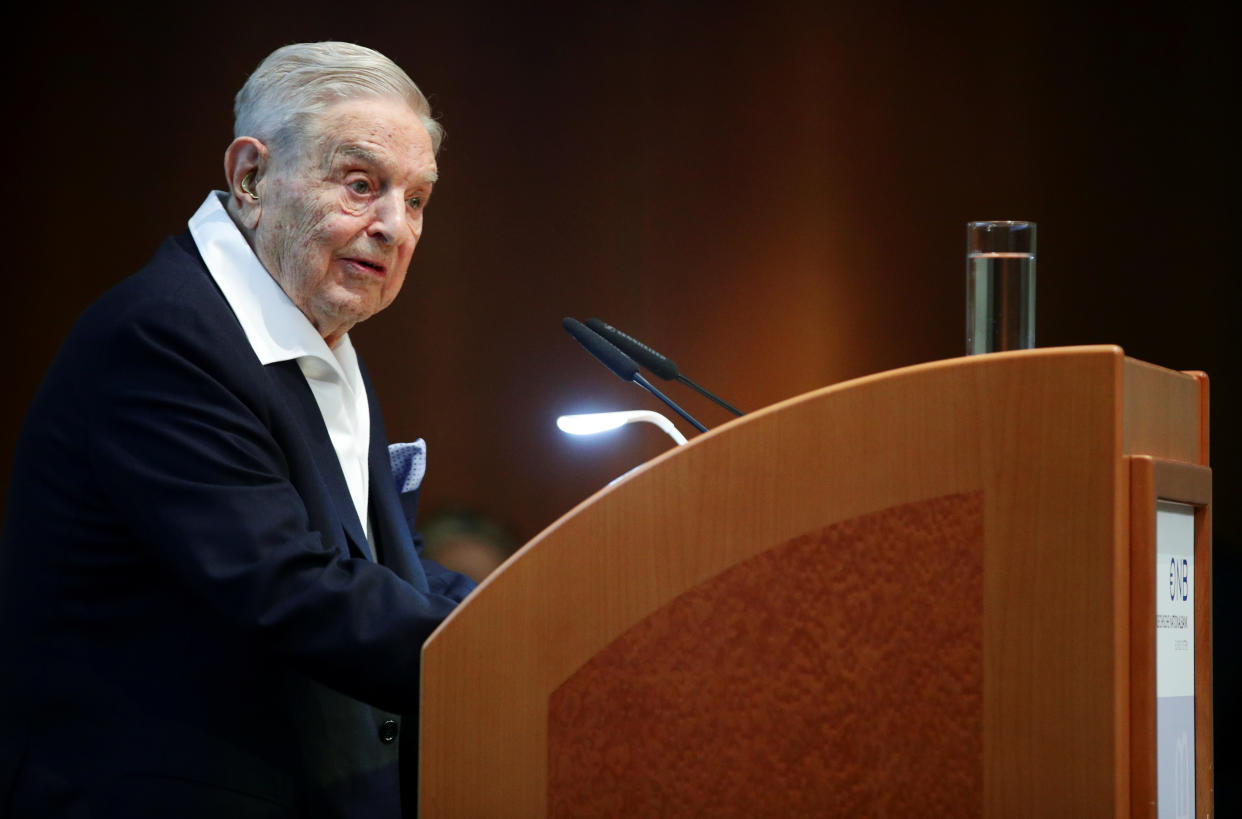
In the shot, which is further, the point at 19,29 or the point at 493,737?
the point at 19,29

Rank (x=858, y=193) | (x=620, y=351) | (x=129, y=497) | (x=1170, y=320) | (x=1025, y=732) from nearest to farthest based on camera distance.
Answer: (x=1025, y=732), (x=129, y=497), (x=620, y=351), (x=1170, y=320), (x=858, y=193)

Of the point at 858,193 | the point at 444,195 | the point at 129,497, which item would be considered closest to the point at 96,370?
the point at 129,497

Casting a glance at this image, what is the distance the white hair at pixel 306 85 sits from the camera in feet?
5.01

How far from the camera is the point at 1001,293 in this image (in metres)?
1.25

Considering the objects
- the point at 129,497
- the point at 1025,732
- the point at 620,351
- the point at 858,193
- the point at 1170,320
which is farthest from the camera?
the point at 858,193

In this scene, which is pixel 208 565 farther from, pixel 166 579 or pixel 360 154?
pixel 360 154

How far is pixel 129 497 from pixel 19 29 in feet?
6.10

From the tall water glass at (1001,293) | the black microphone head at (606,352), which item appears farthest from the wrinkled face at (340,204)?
the tall water glass at (1001,293)

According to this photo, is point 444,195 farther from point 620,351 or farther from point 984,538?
point 984,538

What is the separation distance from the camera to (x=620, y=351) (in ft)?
5.03

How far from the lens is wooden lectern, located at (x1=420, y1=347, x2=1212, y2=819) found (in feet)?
2.68

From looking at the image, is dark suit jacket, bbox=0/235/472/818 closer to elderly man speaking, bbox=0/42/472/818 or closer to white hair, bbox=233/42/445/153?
elderly man speaking, bbox=0/42/472/818

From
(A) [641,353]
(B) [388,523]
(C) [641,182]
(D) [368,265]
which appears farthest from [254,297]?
(C) [641,182]

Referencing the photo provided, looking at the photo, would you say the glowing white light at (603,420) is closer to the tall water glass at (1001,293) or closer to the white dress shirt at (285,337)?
the white dress shirt at (285,337)
